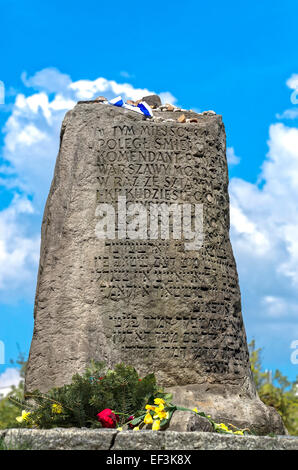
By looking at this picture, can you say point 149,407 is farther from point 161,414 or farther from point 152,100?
point 152,100

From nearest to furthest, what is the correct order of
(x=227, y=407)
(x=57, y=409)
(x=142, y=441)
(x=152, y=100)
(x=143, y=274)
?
(x=142, y=441), (x=57, y=409), (x=227, y=407), (x=143, y=274), (x=152, y=100)

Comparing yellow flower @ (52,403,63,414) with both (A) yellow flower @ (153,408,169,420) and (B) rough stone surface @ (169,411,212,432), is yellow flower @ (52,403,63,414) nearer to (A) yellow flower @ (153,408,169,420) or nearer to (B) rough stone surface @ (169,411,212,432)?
(A) yellow flower @ (153,408,169,420)

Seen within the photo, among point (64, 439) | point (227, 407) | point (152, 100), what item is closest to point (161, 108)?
point (152, 100)

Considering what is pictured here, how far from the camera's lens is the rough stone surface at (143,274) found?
825cm

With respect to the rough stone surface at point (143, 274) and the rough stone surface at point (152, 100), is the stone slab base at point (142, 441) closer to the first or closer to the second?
the rough stone surface at point (143, 274)

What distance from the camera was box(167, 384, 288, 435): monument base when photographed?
7.98 meters

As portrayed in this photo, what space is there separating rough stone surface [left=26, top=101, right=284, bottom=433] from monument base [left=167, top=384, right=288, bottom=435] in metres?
0.01

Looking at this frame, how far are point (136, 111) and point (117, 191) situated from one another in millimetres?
1253

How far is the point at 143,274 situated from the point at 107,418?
259cm

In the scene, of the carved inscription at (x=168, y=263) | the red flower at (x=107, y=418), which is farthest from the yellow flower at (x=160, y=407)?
the carved inscription at (x=168, y=263)

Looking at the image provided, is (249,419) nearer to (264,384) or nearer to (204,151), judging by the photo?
(204,151)

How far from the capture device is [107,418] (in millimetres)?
6113
